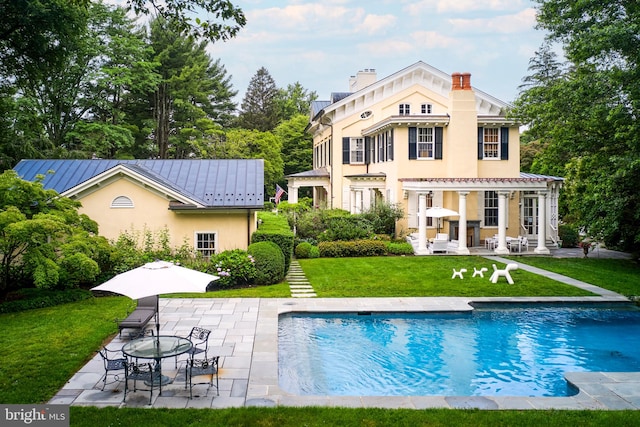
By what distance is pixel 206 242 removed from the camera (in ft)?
68.5

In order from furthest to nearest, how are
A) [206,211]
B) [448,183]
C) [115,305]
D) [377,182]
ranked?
[377,182] → [448,183] → [206,211] → [115,305]

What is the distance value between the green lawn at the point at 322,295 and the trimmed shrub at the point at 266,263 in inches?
20.0

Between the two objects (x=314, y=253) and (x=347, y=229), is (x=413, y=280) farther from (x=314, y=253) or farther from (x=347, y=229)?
(x=347, y=229)

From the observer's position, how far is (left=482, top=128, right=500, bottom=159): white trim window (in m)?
29.8

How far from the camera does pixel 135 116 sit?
49219 mm

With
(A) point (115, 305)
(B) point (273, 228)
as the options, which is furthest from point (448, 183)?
(A) point (115, 305)

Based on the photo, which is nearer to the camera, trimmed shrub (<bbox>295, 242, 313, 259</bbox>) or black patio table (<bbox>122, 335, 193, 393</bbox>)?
black patio table (<bbox>122, 335, 193, 393</bbox>)

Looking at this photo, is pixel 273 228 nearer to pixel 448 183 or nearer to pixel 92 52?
pixel 448 183

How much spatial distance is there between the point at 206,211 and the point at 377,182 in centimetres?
1383

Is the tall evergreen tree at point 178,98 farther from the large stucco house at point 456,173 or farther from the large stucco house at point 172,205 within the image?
the large stucco house at point 172,205

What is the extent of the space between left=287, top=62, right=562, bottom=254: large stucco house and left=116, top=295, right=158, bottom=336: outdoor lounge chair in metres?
15.9

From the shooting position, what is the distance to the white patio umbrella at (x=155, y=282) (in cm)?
957

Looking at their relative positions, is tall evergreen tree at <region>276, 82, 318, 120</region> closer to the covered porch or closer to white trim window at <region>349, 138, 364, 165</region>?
white trim window at <region>349, 138, 364, 165</region>

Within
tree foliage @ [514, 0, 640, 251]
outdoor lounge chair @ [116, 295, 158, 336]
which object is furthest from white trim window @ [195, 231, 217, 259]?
tree foliage @ [514, 0, 640, 251]
